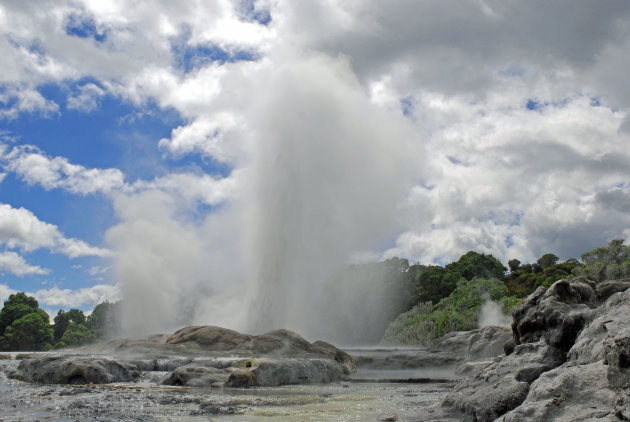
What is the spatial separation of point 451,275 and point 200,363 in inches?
2726

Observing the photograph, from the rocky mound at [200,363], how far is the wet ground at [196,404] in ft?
4.83

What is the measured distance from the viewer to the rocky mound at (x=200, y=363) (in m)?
15.2

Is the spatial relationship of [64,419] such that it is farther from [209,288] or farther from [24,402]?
[209,288]

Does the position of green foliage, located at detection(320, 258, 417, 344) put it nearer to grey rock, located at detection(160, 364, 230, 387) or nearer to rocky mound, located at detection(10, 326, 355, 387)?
rocky mound, located at detection(10, 326, 355, 387)

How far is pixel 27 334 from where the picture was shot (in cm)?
6869

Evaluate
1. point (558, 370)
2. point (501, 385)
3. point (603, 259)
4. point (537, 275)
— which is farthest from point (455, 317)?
point (558, 370)

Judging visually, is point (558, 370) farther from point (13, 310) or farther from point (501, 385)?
point (13, 310)

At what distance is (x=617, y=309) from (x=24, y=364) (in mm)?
17565

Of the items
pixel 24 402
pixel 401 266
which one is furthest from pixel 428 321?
pixel 24 402

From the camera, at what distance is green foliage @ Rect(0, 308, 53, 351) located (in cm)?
6719

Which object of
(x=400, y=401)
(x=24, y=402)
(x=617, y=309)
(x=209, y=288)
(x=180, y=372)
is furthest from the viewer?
(x=209, y=288)

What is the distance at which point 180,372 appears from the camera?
49.5ft

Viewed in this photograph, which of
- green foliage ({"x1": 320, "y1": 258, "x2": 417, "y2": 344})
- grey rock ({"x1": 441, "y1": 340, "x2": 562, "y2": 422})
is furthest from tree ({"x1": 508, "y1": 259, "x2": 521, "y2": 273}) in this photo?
grey rock ({"x1": 441, "y1": 340, "x2": 562, "y2": 422})

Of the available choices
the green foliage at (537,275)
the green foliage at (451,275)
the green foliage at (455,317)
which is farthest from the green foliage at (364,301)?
the green foliage at (537,275)
